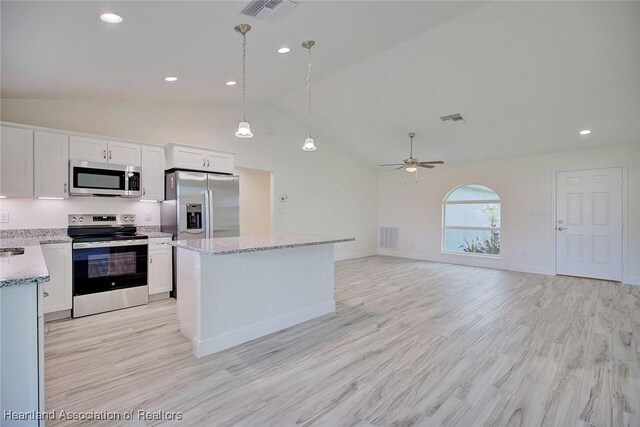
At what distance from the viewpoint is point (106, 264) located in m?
3.78

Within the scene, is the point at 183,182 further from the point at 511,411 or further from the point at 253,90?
the point at 511,411

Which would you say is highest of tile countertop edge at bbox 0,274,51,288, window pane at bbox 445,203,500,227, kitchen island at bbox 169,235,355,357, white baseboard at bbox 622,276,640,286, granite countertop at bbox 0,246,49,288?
window pane at bbox 445,203,500,227

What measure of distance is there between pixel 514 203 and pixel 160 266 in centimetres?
684

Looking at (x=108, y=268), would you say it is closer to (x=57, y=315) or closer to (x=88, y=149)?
(x=57, y=315)

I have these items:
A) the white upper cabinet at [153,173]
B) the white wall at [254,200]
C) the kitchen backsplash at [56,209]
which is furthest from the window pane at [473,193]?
the kitchen backsplash at [56,209]

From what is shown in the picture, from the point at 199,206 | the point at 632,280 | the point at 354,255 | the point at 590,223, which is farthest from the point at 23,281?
the point at 632,280

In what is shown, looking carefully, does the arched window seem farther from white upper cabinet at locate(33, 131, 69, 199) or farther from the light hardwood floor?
white upper cabinet at locate(33, 131, 69, 199)

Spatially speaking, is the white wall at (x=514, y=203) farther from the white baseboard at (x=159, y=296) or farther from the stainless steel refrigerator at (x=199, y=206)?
the white baseboard at (x=159, y=296)

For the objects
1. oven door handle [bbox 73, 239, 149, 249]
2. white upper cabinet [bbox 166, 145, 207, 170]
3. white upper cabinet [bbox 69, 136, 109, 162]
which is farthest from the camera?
white upper cabinet [bbox 166, 145, 207, 170]

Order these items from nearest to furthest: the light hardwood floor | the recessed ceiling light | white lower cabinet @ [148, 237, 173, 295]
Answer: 1. the light hardwood floor
2. the recessed ceiling light
3. white lower cabinet @ [148, 237, 173, 295]

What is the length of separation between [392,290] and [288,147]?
3655mm

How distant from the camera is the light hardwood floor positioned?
78.5 inches

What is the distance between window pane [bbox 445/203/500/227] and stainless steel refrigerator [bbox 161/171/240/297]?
5272 millimetres

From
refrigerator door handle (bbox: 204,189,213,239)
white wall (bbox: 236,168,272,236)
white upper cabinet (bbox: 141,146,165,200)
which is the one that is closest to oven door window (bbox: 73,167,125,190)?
white upper cabinet (bbox: 141,146,165,200)
